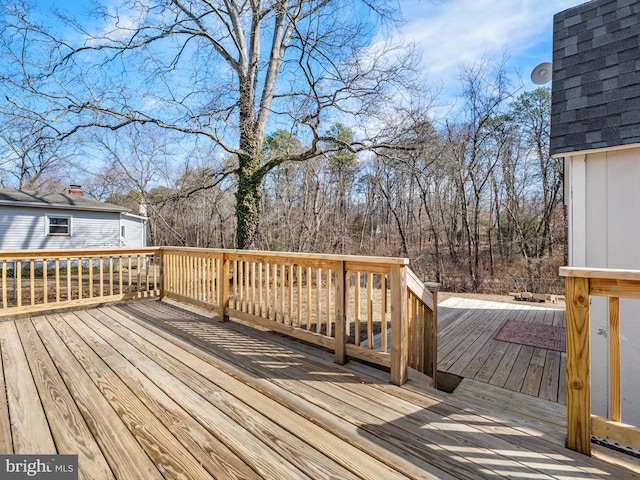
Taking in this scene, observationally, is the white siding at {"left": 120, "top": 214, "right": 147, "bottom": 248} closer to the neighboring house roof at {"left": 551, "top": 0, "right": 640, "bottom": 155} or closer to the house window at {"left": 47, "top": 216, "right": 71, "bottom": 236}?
the house window at {"left": 47, "top": 216, "right": 71, "bottom": 236}

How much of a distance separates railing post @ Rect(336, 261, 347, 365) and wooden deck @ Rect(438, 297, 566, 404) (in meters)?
1.18

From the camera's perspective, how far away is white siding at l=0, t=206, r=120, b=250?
37.2 feet

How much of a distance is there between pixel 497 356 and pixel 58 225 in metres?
15.9

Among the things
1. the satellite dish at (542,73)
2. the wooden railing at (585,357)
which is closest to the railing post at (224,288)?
the wooden railing at (585,357)

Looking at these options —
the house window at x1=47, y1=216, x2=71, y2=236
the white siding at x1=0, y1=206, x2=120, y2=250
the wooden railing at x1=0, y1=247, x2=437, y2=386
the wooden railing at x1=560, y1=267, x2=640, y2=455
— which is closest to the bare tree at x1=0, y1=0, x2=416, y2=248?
the wooden railing at x1=0, y1=247, x2=437, y2=386

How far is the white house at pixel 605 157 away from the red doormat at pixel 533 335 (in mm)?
842

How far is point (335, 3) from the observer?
237 inches

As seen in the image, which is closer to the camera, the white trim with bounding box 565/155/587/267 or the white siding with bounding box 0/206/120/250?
the white trim with bounding box 565/155/587/267

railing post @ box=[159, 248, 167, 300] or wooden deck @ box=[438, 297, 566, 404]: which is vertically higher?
railing post @ box=[159, 248, 167, 300]

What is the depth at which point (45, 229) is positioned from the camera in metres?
12.1

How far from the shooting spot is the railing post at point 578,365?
1576mm

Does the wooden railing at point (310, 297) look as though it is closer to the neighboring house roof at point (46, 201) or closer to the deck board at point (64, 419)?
the deck board at point (64, 419)

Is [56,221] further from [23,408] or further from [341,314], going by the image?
[341,314]

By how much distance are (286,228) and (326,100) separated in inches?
331
